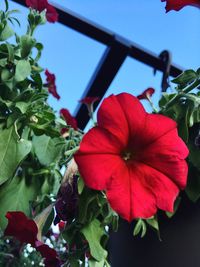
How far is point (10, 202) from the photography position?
2.13 feet

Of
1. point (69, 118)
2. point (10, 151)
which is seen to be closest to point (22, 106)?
point (10, 151)

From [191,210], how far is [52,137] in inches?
9.4

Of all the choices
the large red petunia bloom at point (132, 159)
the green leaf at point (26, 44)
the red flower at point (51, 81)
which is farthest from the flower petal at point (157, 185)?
the red flower at point (51, 81)

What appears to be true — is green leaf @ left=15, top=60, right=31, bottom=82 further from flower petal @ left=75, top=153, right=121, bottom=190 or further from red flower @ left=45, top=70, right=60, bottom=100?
red flower @ left=45, top=70, right=60, bottom=100

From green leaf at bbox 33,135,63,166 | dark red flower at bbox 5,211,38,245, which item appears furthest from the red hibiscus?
green leaf at bbox 33,135,63,166

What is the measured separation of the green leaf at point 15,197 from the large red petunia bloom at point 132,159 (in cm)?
23

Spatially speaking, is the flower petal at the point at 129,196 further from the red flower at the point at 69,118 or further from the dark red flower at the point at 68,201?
the red flower at the point at 69,118

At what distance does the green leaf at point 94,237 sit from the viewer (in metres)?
0.58

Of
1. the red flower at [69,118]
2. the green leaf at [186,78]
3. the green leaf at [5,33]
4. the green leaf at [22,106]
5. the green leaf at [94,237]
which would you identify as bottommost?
the red flower at [69,118]

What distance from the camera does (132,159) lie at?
1.63 feet

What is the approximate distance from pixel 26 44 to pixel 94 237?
1.07 ft

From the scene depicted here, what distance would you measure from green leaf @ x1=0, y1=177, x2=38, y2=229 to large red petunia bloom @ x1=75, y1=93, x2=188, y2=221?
8.9 inches

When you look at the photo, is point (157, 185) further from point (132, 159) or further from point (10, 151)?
point (10, 151)

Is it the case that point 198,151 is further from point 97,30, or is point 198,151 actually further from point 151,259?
point 97,30
